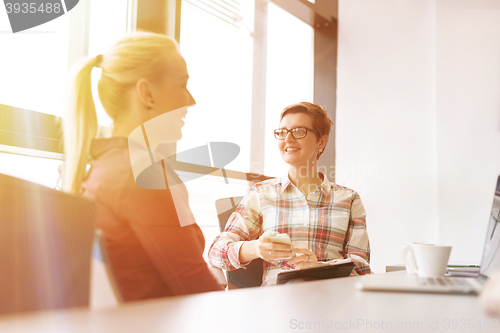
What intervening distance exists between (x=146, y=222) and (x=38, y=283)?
0.25 m

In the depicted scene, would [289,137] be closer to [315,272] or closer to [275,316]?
[315,272]

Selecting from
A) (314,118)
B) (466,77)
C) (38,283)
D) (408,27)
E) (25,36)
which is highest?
(408,27)

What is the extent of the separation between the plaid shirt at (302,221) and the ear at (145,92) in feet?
1.96

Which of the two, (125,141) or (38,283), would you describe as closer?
(38,283)

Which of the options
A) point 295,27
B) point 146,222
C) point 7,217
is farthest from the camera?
point 295,27

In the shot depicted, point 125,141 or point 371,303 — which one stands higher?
point 125,141

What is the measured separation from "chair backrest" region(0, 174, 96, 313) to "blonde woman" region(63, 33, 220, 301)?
0.13 metres

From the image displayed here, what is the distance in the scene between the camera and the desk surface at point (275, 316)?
0.85ft

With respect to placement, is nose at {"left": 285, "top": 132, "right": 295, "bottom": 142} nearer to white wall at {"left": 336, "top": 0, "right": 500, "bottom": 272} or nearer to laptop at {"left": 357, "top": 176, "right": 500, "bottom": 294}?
laptop at {"left": 357, "top": 176, "right": 500, "bottom": 294}

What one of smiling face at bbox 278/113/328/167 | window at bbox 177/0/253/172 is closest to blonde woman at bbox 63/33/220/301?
smiling face at bbox 278/113/328/167

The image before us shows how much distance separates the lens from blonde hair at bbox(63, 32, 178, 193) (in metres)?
0.97

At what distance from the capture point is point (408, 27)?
2.90 m

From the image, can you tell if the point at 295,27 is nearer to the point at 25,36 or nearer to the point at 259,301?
the point at 25,36

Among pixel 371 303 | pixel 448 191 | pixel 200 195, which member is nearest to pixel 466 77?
pixel 448 191
